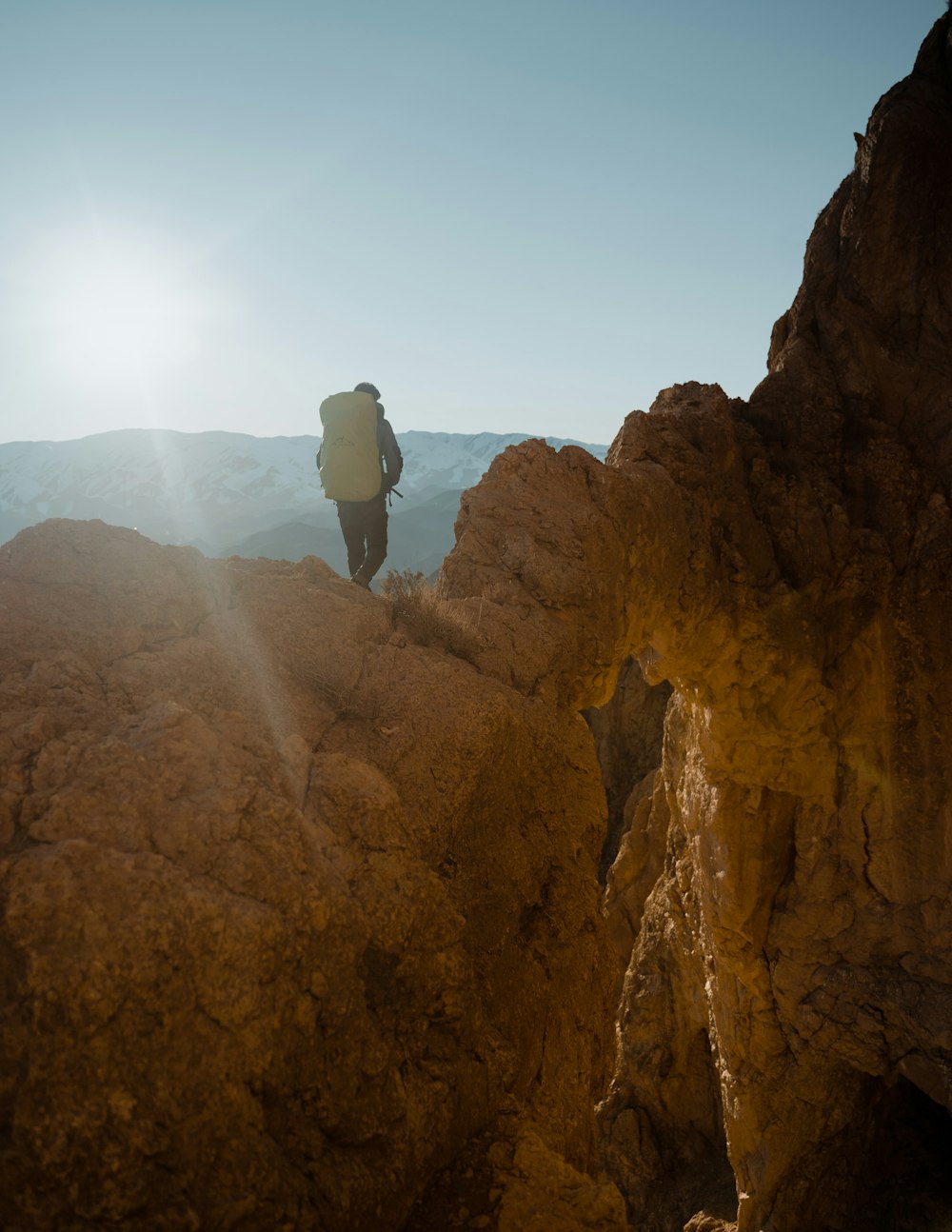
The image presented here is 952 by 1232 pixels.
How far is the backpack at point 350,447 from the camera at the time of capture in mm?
5348

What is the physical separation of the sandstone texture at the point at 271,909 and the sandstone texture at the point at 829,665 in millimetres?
2162

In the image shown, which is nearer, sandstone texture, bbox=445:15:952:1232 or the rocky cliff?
the rocky cliff

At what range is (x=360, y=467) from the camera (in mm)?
5449

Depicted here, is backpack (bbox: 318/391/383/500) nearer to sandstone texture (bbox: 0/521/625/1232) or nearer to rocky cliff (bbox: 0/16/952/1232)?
rocky cliff (bbox: 0/16/952/1232)

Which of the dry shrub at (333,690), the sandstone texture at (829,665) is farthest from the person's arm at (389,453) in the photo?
the dry shrub at (333,690)

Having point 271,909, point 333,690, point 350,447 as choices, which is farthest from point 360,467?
point 271,909

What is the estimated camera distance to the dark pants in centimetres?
568

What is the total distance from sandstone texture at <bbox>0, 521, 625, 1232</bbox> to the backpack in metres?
1.51

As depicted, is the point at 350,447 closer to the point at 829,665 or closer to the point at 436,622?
the point at 436,622

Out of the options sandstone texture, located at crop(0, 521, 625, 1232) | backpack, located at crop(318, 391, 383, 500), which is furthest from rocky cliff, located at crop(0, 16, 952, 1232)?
backpack, located at crop(318, 391, 383, 500)

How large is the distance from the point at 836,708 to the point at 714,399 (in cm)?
285

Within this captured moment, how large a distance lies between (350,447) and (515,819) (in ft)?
9.60

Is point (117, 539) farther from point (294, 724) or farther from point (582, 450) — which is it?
point (582, 450)

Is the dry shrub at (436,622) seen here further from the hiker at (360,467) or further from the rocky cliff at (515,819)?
the hiker at (360,467)
